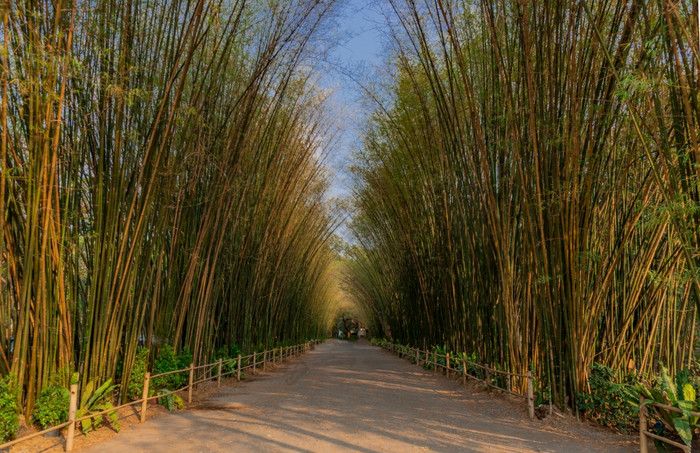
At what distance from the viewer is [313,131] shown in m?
8.27

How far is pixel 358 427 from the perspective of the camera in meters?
3.98

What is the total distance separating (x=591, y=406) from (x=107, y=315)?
3.79m

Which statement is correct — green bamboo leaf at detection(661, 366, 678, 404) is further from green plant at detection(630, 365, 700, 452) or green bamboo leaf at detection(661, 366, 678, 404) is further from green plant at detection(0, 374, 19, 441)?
green plant at detection(0, 374, 19, 441)

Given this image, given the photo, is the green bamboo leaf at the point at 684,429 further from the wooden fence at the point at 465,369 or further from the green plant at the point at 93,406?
the green plant at the point at 93,406

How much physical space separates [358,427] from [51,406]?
6.95 feet

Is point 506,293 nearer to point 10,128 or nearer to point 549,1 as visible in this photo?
point 549,1

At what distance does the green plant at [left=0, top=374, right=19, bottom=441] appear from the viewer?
2.83 m

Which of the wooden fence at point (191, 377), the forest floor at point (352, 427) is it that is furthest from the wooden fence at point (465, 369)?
the wooden fence at point (191, 377)

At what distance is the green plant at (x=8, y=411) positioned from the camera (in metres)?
2.83

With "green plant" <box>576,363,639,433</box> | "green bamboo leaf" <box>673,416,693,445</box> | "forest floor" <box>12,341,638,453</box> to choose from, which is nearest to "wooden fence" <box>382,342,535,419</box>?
"forest floor" <box>12,341,638,453</box>

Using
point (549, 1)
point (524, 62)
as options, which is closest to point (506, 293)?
point (524, 62)

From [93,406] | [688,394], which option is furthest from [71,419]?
[688,394]

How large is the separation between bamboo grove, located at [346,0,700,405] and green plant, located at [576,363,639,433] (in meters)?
0.11

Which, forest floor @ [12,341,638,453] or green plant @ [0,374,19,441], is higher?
green plant @ [0,374,19,441]
